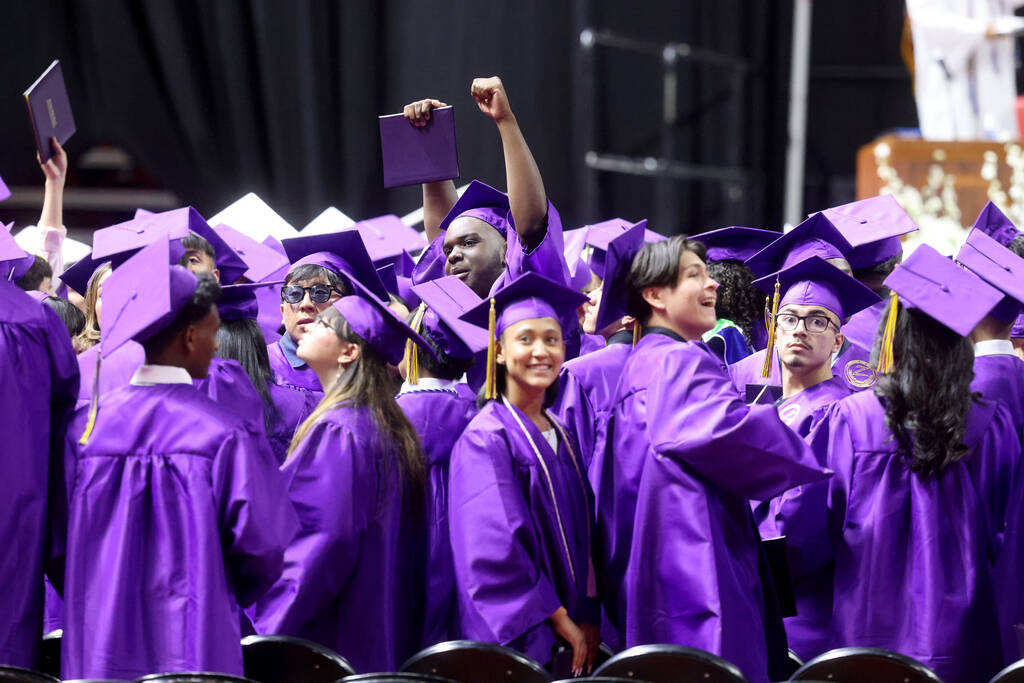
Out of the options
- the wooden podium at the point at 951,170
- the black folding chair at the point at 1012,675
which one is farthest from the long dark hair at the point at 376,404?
the wooden podium at the point at 951,170

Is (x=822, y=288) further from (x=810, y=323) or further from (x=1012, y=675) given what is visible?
(x=1012, y=675)

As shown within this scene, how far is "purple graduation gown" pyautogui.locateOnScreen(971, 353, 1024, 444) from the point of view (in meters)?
3.29

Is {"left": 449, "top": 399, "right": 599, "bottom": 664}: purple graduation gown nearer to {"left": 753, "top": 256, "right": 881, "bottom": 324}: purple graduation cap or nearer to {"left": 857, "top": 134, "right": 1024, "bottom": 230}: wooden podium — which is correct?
{"left": 753, "top": 256, "right": 881, "bottom": 324}: purple graduation cap

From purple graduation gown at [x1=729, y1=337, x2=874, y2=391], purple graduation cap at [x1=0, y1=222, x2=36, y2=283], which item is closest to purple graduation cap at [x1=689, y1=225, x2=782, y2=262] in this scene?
purple graduation gown at [x1=729, y1=337, x2=874, y2=391]

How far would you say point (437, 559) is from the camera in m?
3.26

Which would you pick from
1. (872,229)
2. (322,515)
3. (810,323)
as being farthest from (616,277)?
(872,229)

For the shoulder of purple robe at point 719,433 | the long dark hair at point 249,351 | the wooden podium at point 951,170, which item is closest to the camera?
the shoulder of purple robe at point 719,433

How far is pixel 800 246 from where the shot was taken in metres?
3.81

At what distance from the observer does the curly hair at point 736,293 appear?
4.27m

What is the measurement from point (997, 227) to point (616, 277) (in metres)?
1.33

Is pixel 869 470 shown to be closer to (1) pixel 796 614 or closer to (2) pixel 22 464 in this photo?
(1) pixel 796 614

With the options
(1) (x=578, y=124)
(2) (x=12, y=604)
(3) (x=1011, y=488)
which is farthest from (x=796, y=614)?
(1) (x=578, y=124)

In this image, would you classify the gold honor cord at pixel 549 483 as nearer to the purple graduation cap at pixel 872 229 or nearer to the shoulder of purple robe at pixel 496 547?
the shoulder of purple robe at pixel 496 547

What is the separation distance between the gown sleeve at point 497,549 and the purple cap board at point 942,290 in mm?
1038
